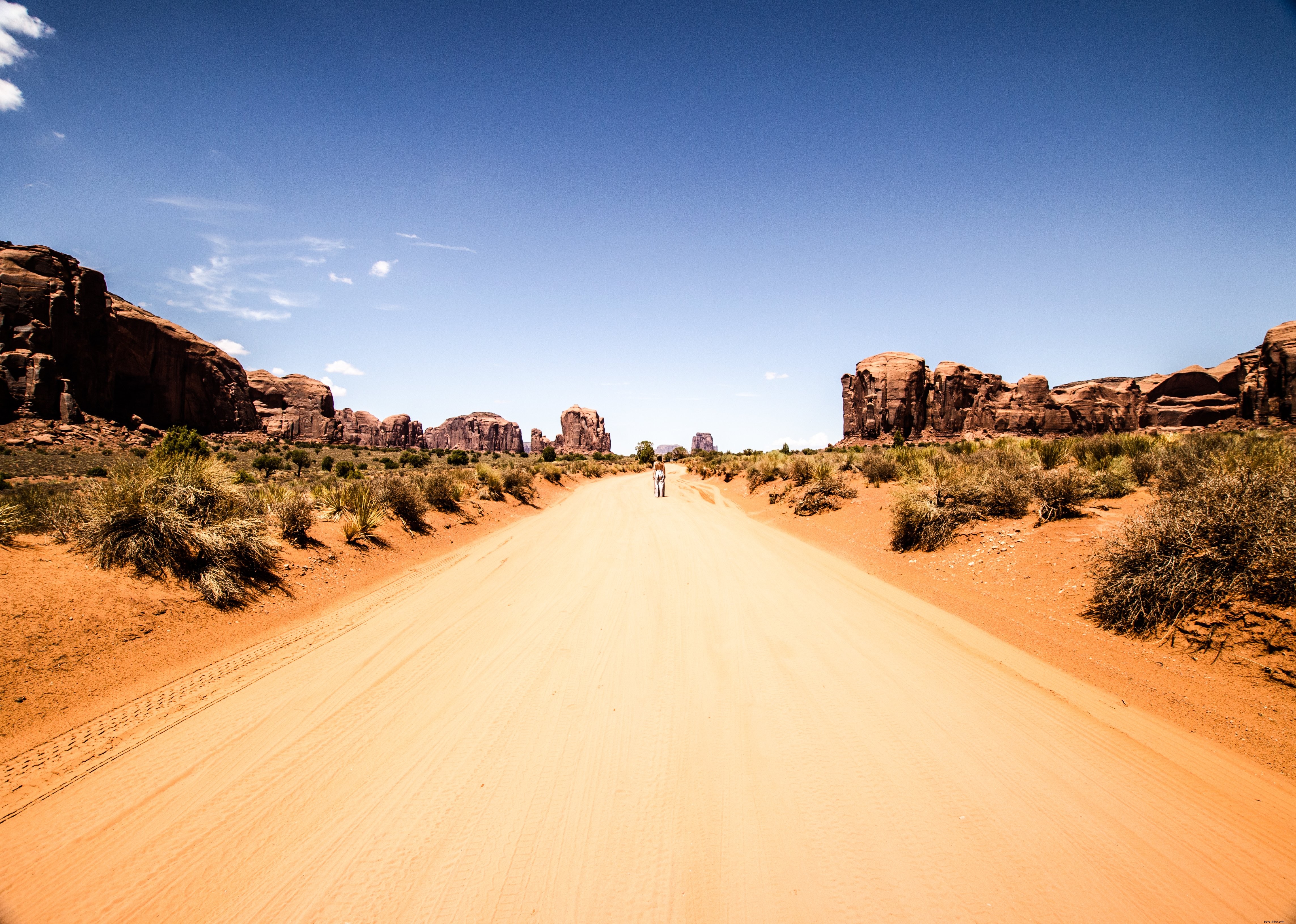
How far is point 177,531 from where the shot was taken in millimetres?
6512

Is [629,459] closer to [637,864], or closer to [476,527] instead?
[476,527]

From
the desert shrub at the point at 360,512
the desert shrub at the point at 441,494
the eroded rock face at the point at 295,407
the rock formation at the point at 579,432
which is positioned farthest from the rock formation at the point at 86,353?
the rock formation at the point at 579,432

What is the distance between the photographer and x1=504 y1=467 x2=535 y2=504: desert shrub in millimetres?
19578

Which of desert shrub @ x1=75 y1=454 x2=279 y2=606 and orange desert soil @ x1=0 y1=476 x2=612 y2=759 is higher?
desert shrub @ x1=75 y1=454 x2=279 y2=606

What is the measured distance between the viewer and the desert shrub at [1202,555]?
187 inches

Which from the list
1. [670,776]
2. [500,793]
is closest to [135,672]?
[500,793]

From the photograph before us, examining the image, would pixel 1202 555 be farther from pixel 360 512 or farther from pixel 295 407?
pixel 295 407

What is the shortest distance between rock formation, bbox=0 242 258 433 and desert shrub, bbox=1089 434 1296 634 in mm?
53107

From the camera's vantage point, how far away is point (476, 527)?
1402cm

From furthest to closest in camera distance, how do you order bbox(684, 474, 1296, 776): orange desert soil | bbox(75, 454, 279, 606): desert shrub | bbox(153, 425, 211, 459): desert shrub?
bbox(153, 425, 211, 459): desert shrub, bbox(75, 454, 279, 606): desert shrub, bbox(684, 474, 1296, 776): orange desert soil

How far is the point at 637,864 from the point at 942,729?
2.56 m

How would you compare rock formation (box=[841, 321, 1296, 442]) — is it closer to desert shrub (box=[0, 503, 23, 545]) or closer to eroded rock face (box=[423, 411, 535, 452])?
desert shrub (box=[0, 503, 23, 545])

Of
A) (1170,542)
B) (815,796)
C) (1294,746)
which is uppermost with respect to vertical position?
(1170,542)

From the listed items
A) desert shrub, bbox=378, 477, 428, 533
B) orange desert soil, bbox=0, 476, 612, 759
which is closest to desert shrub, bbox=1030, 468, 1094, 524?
orange desert soil, bbox=0, 476, 612, 759
